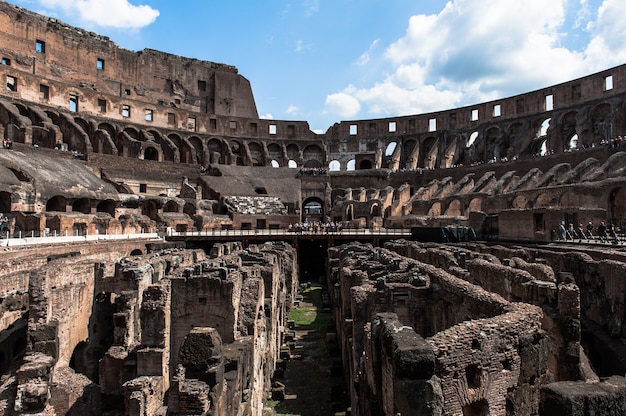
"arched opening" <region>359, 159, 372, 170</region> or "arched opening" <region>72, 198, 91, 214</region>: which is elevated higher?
"arched opening" <region>359, 159, 372, 170</region>

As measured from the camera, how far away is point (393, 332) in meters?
4.84

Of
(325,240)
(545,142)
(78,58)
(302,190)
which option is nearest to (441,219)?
(325,240)

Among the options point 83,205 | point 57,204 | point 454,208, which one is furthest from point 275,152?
point 57,204

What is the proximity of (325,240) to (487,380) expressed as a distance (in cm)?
2826

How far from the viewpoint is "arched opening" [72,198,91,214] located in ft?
105

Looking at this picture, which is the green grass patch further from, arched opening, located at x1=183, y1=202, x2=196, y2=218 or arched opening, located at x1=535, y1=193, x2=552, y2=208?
arched opening, located at x1=183, y1=202, x2=196, y2=218

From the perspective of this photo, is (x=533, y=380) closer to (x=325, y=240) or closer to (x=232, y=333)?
(x=232, y=333)

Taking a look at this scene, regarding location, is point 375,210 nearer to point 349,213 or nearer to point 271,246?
point 349,213

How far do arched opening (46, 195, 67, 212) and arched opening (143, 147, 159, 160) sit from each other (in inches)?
828

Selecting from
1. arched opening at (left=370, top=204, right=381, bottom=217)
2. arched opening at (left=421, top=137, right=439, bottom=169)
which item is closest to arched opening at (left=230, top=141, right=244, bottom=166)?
arched opening at (left=370, top=204, right=381, bottom=217)

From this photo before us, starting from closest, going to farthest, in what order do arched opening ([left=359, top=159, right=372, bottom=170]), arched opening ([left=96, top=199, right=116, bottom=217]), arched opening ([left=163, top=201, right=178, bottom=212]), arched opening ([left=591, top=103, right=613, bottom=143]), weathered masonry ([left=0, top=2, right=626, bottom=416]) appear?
weathered masonry ([left=0, top=2, right=626, bottom=416]) < arched opening ([left=96, top=199, right=116, bottom=217]) < arched opening ([left=163, top=201, right=178, bottom=212]) < arched opening ([left=591, top=103, right=613, bottom=143]) < arched opening ([left=359, top=159, right=372, bottom=170])

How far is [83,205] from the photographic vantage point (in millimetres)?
32062

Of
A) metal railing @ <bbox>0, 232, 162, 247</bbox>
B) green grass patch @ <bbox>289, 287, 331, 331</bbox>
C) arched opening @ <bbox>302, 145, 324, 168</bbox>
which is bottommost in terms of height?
green grass patch @ <bbox>289, 287, 331, 331</bbox>

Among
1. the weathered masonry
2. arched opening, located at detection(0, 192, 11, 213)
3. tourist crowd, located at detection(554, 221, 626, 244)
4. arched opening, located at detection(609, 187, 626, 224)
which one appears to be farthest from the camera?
arched opening, located at detection(609, 187, 626, 224)
